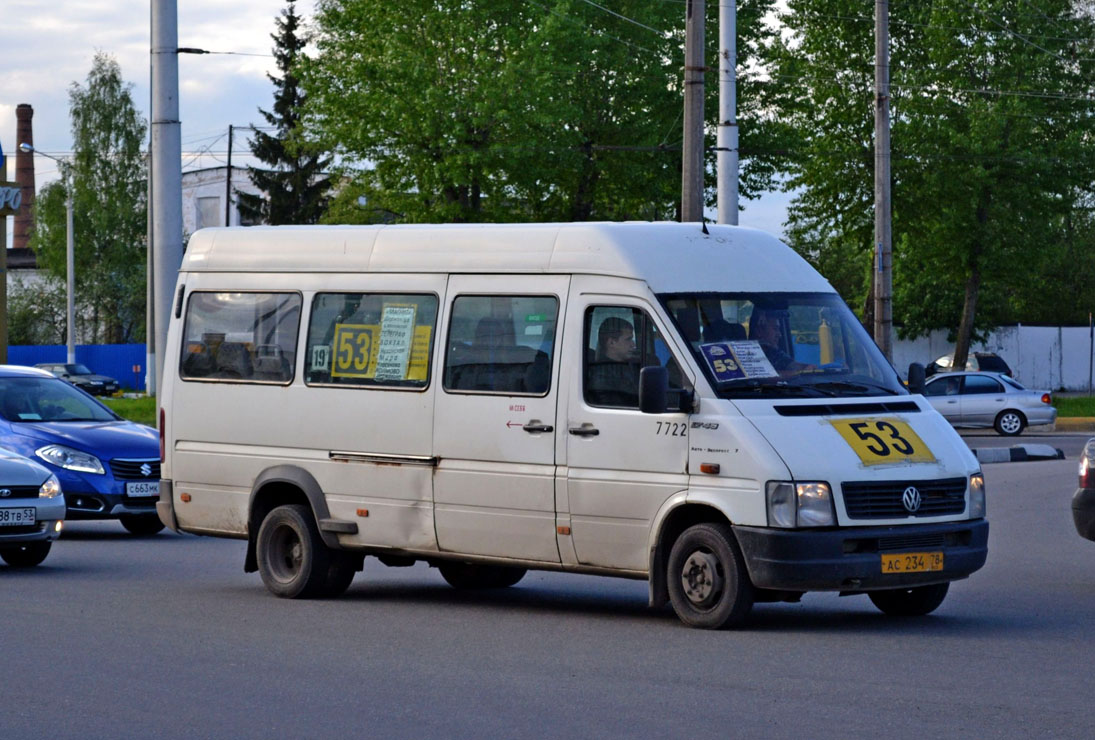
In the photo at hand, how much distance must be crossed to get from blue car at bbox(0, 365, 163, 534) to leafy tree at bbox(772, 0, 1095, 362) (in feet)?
113

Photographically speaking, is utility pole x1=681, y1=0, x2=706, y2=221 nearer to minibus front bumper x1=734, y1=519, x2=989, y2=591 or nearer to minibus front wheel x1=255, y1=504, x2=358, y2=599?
minibus front wheel x1=255, y1=504, x2=358, y2=599

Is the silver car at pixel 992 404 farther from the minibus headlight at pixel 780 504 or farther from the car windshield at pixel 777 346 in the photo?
the minibus headlight at pixel 780 504

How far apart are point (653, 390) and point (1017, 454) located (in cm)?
1954

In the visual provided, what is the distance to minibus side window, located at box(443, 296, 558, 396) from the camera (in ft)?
35.1

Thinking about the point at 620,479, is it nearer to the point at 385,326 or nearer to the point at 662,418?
the point at 662,418

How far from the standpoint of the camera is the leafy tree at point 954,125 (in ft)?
155

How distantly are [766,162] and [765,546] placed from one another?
→ 4183cm

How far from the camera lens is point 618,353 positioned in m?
10.4

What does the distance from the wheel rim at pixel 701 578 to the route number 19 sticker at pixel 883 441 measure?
1040 mm

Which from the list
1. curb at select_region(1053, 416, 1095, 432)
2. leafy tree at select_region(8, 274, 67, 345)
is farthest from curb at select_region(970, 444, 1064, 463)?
leafy tree at select_region(8, 274, 67, 345)

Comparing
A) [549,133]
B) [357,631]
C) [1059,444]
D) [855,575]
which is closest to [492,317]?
[357,631]

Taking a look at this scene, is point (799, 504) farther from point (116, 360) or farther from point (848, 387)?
point (116, 360)

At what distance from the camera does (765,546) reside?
950 centimetres

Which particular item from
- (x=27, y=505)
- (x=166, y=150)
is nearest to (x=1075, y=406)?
(x=166, y=150)
